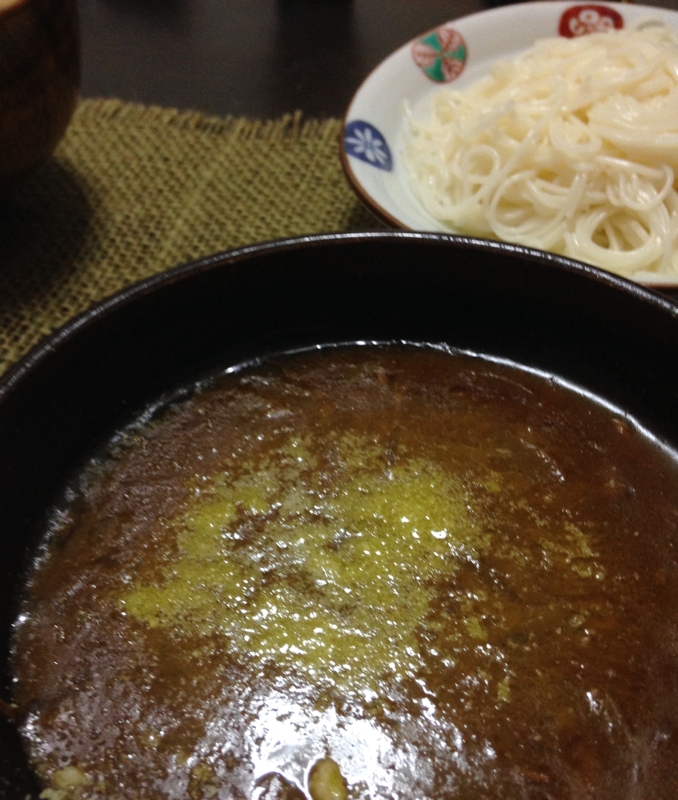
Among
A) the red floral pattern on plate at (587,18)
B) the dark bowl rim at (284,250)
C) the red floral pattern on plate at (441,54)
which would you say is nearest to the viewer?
the dark bowl rim at (284,250)

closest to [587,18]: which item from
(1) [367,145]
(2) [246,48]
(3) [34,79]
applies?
(1) [367,145]

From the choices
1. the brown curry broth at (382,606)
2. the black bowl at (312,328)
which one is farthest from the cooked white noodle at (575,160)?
the brown curry broth at (382,606)

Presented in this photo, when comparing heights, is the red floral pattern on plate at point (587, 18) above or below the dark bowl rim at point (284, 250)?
above

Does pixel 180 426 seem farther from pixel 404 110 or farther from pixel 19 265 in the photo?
pixel 404 110

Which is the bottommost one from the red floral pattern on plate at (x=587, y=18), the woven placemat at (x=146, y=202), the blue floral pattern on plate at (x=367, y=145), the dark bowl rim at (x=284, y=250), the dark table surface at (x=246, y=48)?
the woven placemat at (x=146, y=202)

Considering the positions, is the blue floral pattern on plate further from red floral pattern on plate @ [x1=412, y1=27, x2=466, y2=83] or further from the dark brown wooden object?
the dark brown wooden object

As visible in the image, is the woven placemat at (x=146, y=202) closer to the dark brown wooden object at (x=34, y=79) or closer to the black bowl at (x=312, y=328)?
the dark brown wooden object at (x=34, y=79)

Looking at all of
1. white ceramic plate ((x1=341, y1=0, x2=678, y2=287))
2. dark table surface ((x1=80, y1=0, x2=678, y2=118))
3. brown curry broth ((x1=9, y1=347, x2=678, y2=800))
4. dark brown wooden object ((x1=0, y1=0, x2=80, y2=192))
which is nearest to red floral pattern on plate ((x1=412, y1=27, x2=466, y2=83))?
white ceramic plate ((x1=341, y1=0, x2=678, y2=287))

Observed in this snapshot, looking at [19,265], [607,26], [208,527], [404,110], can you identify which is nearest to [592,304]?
[208,527]
